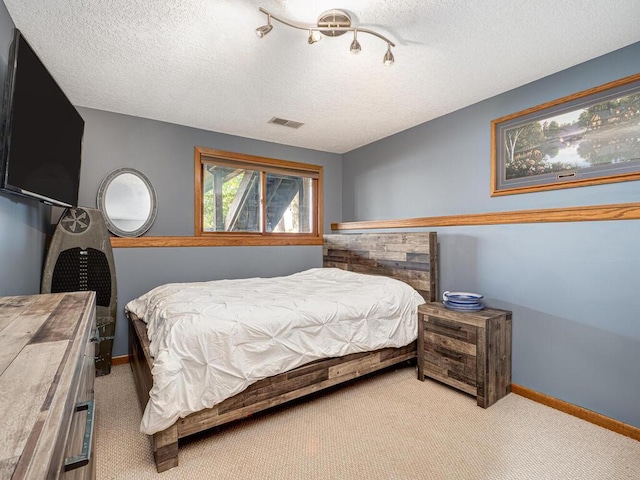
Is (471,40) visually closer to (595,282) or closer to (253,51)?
(253,51)

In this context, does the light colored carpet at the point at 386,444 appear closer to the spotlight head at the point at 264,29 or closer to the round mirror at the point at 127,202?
the round mirror at the point at 127,202

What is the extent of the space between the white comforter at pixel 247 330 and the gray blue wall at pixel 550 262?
717mm

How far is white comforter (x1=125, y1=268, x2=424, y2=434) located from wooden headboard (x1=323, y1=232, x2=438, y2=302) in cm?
19

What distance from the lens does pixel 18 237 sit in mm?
1959

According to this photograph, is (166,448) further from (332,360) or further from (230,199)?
(230,199)

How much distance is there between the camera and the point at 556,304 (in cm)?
227

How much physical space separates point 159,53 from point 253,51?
2.01ft

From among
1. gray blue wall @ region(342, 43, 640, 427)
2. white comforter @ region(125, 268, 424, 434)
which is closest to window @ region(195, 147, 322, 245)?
white comforter @ region(125, 268, 424, 434)

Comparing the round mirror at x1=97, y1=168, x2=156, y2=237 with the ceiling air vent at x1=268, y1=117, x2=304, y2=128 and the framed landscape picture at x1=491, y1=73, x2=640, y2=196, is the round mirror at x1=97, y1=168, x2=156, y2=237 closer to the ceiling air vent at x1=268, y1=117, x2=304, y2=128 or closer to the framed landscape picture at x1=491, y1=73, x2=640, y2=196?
the ceiling air vent at x1=268, y1=117, x2=304, y2=128

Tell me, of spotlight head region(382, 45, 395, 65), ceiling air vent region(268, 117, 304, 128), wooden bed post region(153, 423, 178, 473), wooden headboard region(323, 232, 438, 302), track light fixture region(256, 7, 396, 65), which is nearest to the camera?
wooden bed post region(153, 423, 178, 473)

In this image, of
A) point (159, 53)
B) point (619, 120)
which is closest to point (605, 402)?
point (619, 120)

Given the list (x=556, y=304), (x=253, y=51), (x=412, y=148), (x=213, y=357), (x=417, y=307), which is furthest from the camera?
(x=412, y=148)

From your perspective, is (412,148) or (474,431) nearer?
(474,431)

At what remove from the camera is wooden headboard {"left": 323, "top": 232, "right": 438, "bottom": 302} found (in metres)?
2.97
